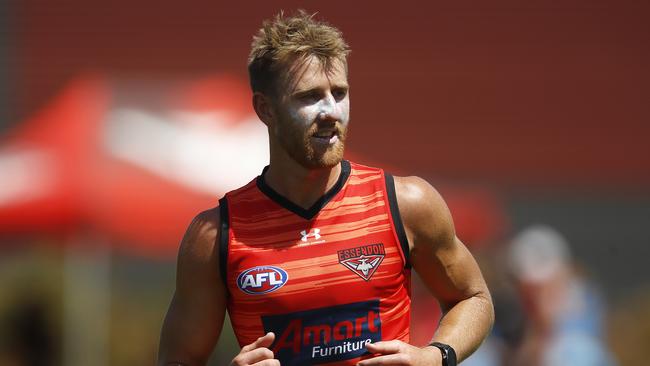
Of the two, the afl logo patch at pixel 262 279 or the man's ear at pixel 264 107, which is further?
the man's ear at pixel 264 107

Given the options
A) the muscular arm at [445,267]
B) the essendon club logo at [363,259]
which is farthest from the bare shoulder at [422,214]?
the essendon club logo at [363,259]

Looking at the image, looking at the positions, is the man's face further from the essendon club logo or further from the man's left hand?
the man's left hand

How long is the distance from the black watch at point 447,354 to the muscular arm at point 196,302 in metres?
0.78

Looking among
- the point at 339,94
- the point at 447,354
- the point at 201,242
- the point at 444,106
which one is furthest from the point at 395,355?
the point at 444,106

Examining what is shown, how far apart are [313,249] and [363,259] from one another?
0.18 metres

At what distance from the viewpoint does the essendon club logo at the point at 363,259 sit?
4.05m

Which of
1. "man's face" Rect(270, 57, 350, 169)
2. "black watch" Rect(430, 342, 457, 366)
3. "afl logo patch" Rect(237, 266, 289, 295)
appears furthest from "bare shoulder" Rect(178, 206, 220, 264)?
"black watch" Rect(430, 342, 457, 366)

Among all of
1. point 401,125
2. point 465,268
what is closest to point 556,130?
point 401,125

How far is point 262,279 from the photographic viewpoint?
13.3 feet

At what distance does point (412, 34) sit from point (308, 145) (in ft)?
47.5

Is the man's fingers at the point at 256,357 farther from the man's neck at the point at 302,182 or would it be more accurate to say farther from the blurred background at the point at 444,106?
the blurred background at the point at 444,106

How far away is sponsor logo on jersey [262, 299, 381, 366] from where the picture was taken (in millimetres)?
3996

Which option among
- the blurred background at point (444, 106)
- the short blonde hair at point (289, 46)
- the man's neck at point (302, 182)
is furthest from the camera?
the blurred background at point (444, 106)

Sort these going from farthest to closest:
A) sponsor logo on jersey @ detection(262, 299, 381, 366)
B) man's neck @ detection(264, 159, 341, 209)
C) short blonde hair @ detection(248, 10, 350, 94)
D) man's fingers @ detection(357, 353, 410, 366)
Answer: man's neck @ detection(264, 159, 341, 209) → short blonde hair @ detection(248, 10, 350, 94) → sponsor logo on jersey @ detection(262, 299, 381, 366) → man's fingers @ detection(357, 353, 410, 366)
